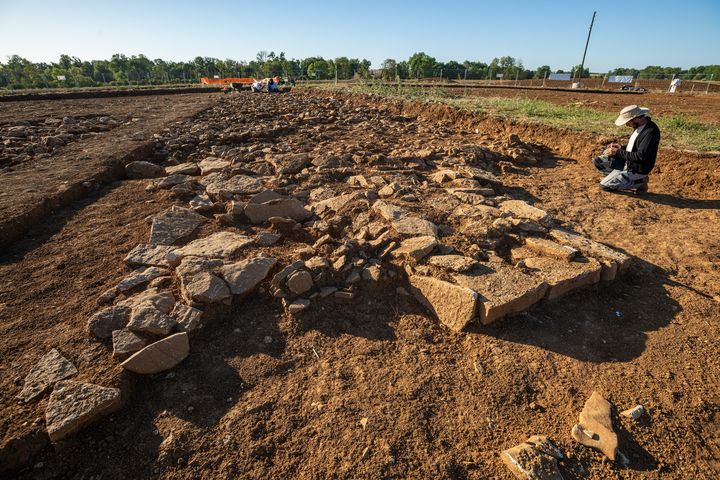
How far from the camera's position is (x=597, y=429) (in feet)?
5.89

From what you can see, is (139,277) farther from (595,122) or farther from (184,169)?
(595,122)

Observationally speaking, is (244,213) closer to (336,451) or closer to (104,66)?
(336,451)

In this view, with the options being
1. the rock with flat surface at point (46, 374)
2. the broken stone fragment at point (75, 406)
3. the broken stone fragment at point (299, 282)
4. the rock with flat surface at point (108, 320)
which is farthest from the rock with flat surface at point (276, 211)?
the broken stone fragment at point (75, 406)

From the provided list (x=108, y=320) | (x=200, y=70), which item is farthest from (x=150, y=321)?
(x=200, y=70)

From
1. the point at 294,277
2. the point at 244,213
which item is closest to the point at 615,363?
the point at 294,277

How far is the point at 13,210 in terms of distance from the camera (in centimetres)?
375

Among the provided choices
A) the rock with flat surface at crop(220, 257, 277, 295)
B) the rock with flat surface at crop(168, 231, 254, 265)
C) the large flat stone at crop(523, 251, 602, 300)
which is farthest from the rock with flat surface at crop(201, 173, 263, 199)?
the large flat stone at crop(523, 251, 602, 300)

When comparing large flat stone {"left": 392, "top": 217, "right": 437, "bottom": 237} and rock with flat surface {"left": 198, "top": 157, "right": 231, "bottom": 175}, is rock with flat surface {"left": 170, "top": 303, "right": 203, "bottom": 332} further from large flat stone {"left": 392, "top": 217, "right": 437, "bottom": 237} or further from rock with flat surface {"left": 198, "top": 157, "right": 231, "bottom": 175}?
rock with flat surface {"left": 198, "top": 157, "right": 231, "bottom": 175}

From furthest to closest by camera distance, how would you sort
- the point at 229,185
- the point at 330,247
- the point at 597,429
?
1. the point at 229,185
2. the point at 330,247
3. the point at 597,429

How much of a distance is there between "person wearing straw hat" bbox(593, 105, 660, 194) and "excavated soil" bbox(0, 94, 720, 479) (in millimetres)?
1231

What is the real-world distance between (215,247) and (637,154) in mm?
5134

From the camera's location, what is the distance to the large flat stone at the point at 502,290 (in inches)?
94.3

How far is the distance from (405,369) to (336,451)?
25.0 inches

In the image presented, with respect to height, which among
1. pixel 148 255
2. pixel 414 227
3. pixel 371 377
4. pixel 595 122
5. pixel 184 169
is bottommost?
pixel 371 377
